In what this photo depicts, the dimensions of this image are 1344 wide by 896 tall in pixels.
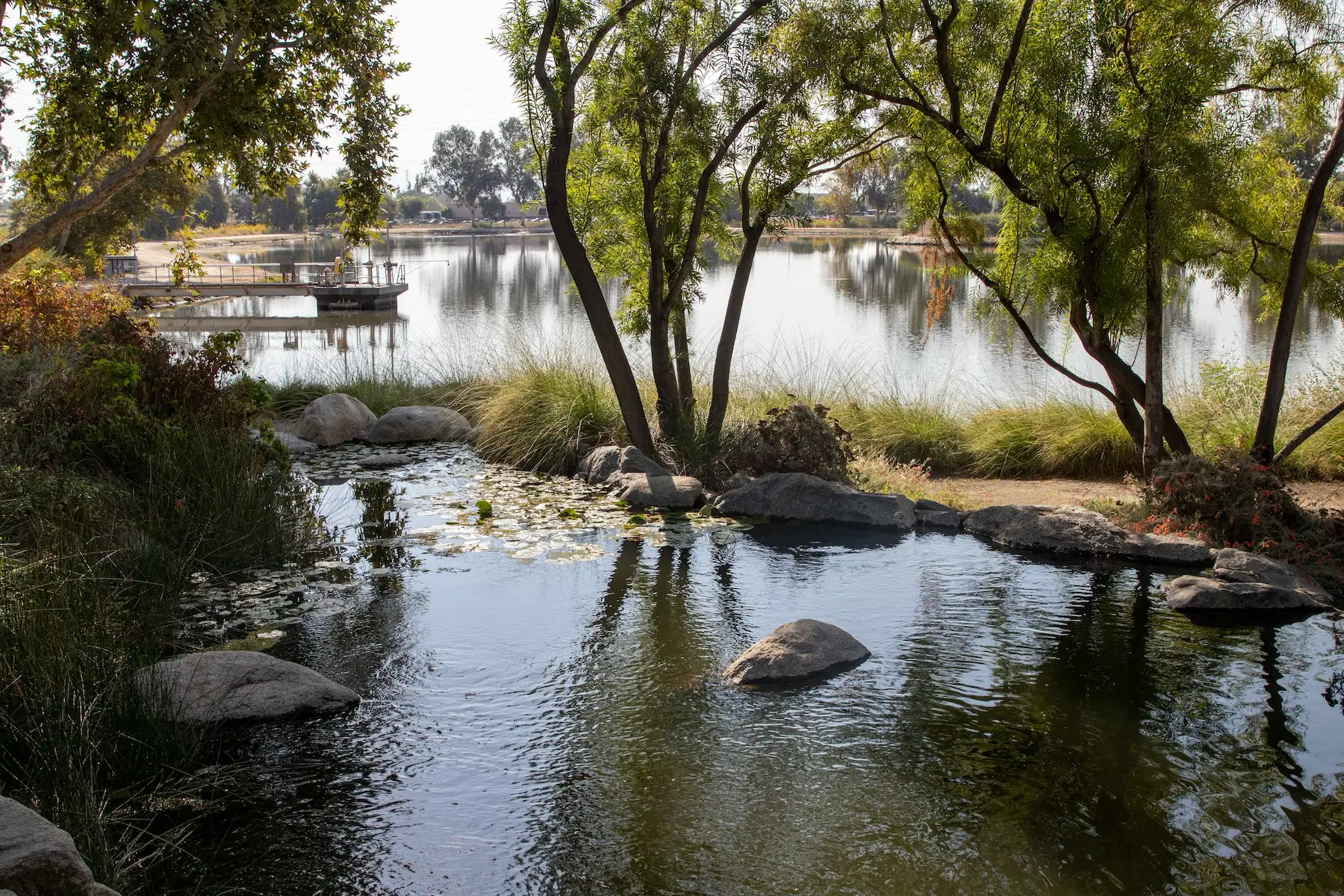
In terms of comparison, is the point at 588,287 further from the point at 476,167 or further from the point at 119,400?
the point at 476,167

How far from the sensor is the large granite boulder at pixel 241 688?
4.68 m

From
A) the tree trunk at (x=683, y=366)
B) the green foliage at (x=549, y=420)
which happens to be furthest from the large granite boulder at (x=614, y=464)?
the tree trunk at (x=683, y=366)

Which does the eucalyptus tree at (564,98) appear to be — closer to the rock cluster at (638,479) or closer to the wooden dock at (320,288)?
the rock cluster at (638,479)

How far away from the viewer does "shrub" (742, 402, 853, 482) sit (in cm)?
984

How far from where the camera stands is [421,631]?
6.20 meters

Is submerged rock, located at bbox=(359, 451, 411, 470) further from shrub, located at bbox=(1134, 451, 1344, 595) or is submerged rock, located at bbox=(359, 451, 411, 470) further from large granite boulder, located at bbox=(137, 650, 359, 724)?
shrub, located at bbox=(1134, 451, 1344, 595)

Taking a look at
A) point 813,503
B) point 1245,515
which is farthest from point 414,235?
point 1245,515

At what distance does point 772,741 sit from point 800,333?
1904 cm

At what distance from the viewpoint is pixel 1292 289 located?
819 centimetres

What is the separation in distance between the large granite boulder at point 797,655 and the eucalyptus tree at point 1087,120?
4.44 m

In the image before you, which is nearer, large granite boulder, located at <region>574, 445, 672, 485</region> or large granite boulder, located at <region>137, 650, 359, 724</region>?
large granite boulder, located at <region>137, 650, 359, 724</region>

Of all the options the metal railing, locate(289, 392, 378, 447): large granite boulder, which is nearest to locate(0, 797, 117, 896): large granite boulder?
locate(289, 392, 378, 447): large granite boulder

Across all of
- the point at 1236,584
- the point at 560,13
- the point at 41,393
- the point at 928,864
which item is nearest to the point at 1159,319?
the point at 1236,584

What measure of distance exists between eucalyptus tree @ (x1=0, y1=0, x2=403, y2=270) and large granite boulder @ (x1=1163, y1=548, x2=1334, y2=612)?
20.6 feet
